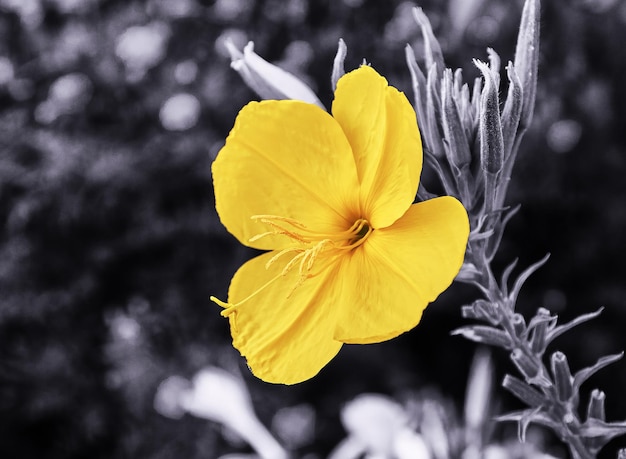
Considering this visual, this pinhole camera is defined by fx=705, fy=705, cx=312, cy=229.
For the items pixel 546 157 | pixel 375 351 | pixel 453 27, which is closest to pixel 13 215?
pixel 375 351

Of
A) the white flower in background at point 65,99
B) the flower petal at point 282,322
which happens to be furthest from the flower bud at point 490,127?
the white flower in background at point 65,99

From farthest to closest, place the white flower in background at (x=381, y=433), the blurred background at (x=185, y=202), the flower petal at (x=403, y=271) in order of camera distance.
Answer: the blurred background at (x=185, y=202) → the white flower in background at (x=381, y=433) → the flower petal at (x=403, y=271)

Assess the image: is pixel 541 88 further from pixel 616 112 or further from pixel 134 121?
pixel 134 121

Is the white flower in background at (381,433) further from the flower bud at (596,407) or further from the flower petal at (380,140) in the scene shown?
the flower petal at (380,140)

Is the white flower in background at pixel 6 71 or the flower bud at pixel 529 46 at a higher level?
the flower bud at pixel 529 46

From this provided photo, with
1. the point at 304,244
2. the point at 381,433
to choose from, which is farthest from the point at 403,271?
the point at 381,433

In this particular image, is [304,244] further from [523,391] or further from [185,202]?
[185,202]

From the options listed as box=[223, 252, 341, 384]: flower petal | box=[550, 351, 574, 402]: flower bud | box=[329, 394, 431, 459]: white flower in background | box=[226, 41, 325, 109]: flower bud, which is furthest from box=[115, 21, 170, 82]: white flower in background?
box=[550, 351, 574, 402]: flower bud
